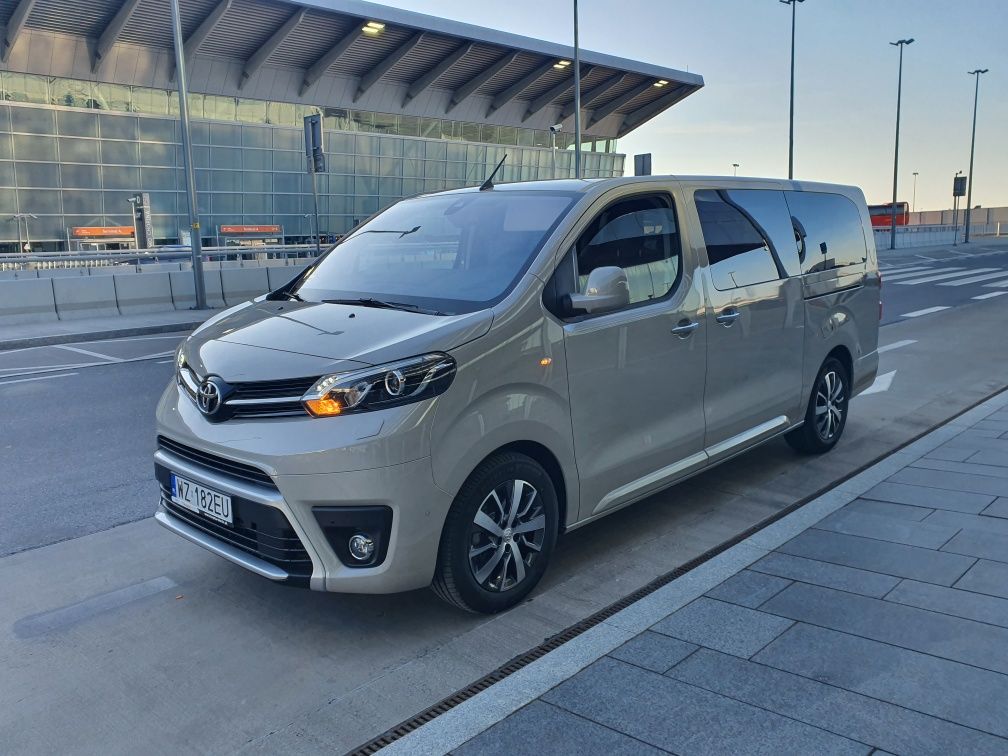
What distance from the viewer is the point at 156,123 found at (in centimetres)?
4172

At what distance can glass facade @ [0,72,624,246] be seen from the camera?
37719mm

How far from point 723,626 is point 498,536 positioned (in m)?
0.96

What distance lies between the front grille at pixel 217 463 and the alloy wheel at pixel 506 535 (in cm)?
84

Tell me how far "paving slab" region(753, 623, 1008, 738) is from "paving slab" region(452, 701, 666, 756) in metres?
0.76

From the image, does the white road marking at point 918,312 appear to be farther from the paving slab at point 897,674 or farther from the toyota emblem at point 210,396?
the toyota emblem at point 210,396

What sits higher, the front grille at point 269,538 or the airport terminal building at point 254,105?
the airport terminal building at point 254,105

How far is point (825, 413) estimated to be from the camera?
593 cm

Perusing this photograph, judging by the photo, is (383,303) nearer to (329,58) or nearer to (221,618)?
(221,618)

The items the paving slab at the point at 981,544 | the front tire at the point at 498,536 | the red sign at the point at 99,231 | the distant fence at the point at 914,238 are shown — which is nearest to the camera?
the front tire at the point at 498,536

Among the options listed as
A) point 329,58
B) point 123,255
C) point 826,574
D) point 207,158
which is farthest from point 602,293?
point 329,58

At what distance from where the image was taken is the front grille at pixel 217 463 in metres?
3.24

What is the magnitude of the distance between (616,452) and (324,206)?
152 ft

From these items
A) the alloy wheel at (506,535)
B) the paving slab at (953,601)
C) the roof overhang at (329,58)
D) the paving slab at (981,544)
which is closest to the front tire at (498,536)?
the alloy wheel at (506,535)

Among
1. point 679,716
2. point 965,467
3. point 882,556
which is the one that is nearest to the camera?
point 679,716
